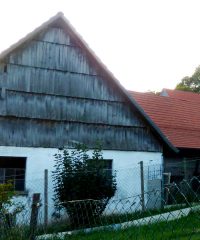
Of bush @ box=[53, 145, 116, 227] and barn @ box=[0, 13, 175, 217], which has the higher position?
barn @ box=[0, 13, 175, 217]

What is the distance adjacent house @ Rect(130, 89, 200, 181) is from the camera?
55.7ft

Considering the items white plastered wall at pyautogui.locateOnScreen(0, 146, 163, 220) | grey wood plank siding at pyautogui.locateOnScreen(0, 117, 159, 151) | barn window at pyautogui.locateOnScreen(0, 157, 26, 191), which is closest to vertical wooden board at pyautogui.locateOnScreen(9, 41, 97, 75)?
grey wood plank siding at pyautogui.locateOnScreen(0, 117, 159, 151)

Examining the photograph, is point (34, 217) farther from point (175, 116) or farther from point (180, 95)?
point (180, 95)

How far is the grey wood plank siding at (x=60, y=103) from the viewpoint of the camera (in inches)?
537

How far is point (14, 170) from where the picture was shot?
1372 centimetres

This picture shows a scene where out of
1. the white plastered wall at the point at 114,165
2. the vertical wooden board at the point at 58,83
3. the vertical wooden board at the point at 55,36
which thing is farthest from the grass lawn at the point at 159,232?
the vertical wooden board at the point at 55,36

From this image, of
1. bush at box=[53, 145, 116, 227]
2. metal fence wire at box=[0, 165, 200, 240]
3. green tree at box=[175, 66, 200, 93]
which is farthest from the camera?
green tree at box=[175, 66, 200, 93]

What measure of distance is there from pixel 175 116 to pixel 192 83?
2048 cm

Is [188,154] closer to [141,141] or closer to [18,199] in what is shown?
[141,141]

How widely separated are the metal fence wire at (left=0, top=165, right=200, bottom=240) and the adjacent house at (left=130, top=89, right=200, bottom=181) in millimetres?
948

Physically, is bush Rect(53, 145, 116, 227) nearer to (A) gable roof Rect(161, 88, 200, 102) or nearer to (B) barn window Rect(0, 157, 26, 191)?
(B) barn window Rect(0, 157, 26, 191)

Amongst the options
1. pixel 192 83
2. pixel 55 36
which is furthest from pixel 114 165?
pixel 192 83

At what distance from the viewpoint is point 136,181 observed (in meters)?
15.0

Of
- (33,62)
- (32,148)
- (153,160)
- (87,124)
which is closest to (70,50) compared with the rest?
(33,62)
